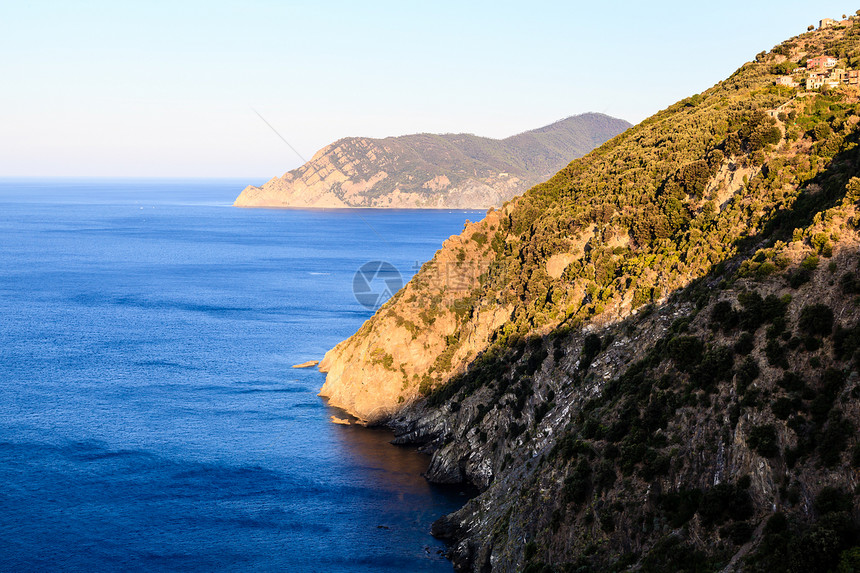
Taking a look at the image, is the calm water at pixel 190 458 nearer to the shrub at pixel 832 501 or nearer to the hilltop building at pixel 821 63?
the shrub at pixel 832 501

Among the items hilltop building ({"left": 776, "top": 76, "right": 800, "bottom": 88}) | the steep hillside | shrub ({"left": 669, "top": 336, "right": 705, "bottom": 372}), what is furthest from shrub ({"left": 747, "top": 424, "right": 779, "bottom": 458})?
hilltop building ({"left": 776, "top": 76, "right": 800, "bottom": 88})

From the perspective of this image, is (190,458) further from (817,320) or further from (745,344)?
(817,320)

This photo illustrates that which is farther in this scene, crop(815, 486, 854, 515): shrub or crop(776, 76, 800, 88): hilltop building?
crop(776, 76, 800, 88): hilltop building

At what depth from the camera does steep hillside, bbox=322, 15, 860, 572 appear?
3769 cm

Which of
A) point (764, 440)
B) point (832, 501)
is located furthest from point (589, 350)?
point (832, 501)

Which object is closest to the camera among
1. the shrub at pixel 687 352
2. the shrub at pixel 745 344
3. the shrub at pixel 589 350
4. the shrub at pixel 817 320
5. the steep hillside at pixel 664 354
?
the steep hillside at pixel 664 354

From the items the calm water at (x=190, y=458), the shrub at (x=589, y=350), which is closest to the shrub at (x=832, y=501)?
the shrub at (x=589, y=350)

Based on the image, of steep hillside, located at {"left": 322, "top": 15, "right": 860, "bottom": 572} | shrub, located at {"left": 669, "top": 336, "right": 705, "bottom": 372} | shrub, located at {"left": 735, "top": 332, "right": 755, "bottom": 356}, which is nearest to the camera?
steep hillside, located at {"left": 322, "top": 15, "right": 860, "bottom": 572}

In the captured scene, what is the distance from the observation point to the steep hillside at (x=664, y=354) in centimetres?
3769

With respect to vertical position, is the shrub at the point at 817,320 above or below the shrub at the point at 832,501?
above

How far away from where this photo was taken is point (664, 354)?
163ft

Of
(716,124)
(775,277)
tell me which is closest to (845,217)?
(775,277)

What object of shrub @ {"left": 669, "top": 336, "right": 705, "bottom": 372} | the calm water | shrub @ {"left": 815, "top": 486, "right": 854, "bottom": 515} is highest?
shrub @ {"left": 669, "top": 336, "right": 705, "bottom": 372}

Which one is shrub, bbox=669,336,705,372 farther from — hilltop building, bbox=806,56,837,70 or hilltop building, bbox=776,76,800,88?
hilltop building, bbox=806,56,837,70
